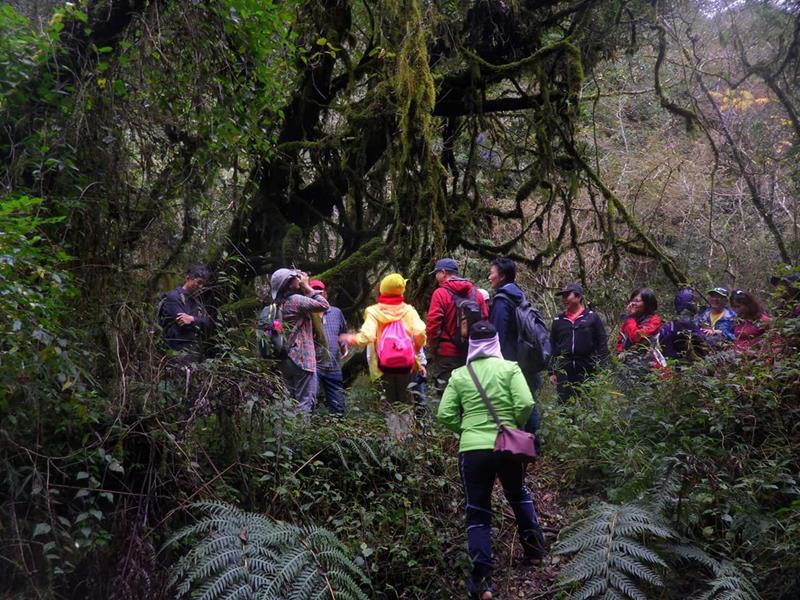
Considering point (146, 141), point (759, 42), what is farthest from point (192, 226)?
point (759, 42)

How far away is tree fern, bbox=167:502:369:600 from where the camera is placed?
162 inches

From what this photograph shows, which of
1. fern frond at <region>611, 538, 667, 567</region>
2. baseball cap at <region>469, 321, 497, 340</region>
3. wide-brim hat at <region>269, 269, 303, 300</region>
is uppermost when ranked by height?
wide-brim hat at <region>269, 269, 303, 300</region>

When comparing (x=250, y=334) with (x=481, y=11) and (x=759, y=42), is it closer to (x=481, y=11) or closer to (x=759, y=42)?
(x=481, y=11)

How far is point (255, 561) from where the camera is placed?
424 cm

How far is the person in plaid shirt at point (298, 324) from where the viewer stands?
284 inches

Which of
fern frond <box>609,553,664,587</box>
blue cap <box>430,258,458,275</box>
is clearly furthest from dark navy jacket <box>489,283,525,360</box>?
fern frond <box>609,553,664,587</box>

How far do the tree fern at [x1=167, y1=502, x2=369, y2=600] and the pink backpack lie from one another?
9.49 ft

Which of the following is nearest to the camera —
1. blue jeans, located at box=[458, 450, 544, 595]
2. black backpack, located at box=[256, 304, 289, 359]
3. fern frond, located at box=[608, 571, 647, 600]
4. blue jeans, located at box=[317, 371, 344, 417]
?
fern frond, located at box=[608, 571, 647, 600]

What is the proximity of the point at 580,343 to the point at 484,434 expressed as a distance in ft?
12.6

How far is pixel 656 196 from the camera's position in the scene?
17.5 meters

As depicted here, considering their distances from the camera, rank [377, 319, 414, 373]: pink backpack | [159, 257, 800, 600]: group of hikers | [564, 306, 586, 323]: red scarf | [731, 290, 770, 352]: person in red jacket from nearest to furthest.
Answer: [159, 257, 800, 600]: group of hikers
[731, 290, 770, 352]: person in red jacket
[377, 319, 414, 373]: pink backpack
[564, 306, 586, 323]: red scarf

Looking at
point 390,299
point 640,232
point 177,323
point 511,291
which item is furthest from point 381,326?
point 640,232

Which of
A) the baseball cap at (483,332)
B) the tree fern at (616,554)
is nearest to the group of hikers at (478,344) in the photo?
the baseball cap at (483,332)

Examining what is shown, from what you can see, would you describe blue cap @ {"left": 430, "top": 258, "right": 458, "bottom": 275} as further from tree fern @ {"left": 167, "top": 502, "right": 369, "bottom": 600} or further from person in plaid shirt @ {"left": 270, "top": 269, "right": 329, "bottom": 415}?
tree fern @ {"left": 167, "top": 502, "right": 369, "bottom": 600}
